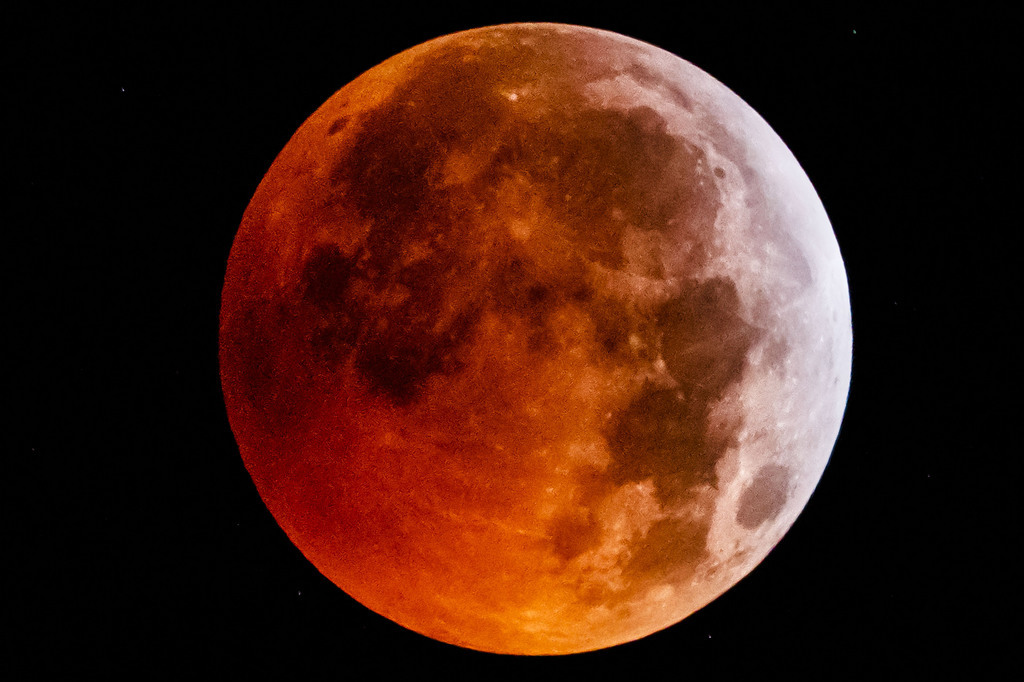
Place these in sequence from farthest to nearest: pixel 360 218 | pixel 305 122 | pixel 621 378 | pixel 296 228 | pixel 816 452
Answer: pixel 305 122 → pixel 816 452 → pixel 296 228 → pixel 360 218 → pixel 621 378

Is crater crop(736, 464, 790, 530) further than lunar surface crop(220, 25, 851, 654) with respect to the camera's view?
Yes

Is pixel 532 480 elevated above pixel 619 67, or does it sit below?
below

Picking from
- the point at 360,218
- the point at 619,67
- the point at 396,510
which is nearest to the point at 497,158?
the point at 360,218

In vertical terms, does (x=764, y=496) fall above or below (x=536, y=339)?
below

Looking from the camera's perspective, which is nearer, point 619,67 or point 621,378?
point 621,378

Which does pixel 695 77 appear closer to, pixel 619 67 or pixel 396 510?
pixel 619 67

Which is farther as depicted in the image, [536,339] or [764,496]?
[764,496]

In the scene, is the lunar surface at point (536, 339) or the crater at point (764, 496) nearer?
the lunar surface at point (536, 339)

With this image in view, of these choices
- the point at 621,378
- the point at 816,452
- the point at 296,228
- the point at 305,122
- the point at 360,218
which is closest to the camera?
the point at 621,378
